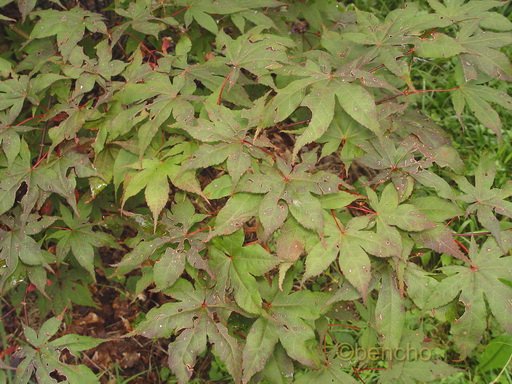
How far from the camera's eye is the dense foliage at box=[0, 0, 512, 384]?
1.89 m

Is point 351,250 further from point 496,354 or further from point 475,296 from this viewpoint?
point 496,354

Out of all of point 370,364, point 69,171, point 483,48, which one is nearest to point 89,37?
point 69,171

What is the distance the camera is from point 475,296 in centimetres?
188

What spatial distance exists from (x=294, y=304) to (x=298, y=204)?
0.38 metres

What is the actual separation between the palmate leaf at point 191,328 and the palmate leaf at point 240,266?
7cm

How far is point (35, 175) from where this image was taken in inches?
86.8

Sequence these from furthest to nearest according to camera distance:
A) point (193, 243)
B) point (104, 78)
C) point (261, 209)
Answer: point (104, 78)
point (193, 243)
point (261, 209)

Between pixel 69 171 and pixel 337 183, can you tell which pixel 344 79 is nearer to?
pixel 337 183

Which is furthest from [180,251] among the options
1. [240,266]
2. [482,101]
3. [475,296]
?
[482,101]

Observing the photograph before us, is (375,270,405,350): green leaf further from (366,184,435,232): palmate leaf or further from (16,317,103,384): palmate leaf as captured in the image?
(16,317,103,384): palmate leaf

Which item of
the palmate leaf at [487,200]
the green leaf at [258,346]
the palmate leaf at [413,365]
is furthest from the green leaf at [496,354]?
the green leaf at [258,346]

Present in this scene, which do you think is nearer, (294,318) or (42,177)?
(294,318)

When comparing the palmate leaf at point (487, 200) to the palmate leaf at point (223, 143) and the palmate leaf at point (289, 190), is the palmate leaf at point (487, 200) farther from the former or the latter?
the palmate leaf at point (223, 143)

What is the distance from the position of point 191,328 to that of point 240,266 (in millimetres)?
270
